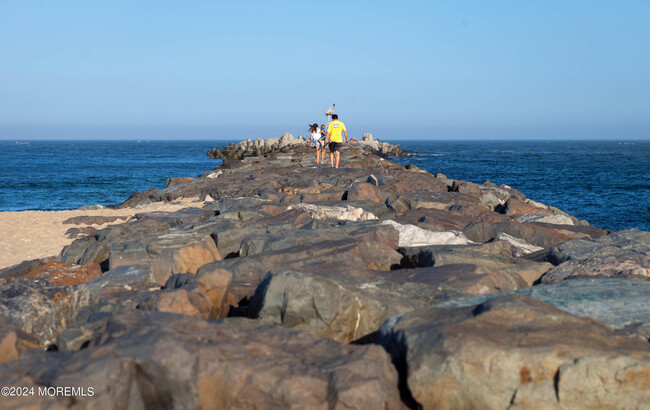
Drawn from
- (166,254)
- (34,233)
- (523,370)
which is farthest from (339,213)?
(523,370)

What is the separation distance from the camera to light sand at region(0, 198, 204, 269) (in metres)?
9.80

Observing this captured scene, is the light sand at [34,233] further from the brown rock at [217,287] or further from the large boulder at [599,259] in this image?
the large boulder at [599,259]

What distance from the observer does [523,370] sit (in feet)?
11.7

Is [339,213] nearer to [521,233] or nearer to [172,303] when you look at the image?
[521,233]

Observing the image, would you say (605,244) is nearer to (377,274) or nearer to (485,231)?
A: (485,231)

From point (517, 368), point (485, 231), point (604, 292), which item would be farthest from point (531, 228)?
point (517, 368)

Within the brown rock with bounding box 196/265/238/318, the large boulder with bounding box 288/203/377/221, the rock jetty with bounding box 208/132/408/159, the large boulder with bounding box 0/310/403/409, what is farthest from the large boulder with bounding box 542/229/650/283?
the rock jetty with bounding box 208/132/408/159

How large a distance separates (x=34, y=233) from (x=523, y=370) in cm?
1080

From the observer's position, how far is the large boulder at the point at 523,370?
3561 mm

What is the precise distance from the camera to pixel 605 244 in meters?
7.27

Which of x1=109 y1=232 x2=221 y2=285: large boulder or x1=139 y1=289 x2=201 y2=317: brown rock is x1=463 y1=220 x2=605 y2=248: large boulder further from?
x1=139 y1=289 x2=201 y2=317: brown rock

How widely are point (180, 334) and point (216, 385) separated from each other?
1.44 ft

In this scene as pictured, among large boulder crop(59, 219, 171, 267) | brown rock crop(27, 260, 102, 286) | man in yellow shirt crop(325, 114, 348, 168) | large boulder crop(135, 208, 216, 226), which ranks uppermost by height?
man in yellow shirt crop(325, 114, 348, 168)

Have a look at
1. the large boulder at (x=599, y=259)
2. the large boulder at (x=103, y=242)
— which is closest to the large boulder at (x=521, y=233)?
the large boulder at (x=599, y=259)
